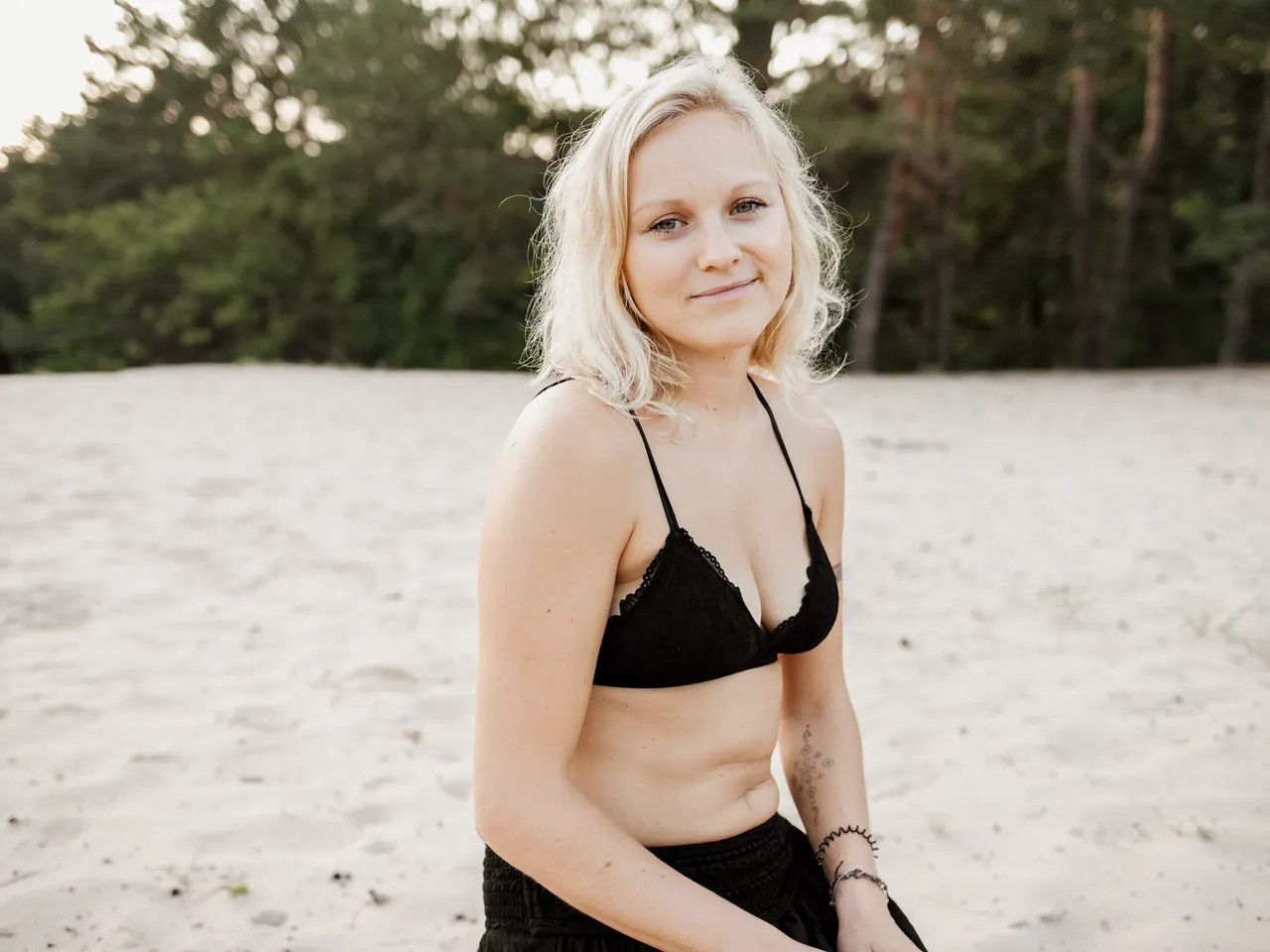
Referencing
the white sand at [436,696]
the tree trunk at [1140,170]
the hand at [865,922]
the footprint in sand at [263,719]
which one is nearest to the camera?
the hand at [865,922]

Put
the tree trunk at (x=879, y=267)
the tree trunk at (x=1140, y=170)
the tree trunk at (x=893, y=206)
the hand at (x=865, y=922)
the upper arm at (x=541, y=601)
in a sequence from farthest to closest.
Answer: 1. the tree trunk at (x=1140, y=170)
2. the tree trunk at (x=879, y=267)
3. the tree trunk at (x=893, y=206)
4. the hand at (x=865, y=922)
5. the upper arm at (x=541, y=601)

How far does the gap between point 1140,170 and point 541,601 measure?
56.5 ft

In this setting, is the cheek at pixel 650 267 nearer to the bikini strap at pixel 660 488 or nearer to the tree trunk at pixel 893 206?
the bikini strap at pixel 660 488

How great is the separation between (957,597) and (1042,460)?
3.48m

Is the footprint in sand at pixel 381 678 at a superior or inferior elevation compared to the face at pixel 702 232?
inferior

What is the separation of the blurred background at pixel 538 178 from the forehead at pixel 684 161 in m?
13.0

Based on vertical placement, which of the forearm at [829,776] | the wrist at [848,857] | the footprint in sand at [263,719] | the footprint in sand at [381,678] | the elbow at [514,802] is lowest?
the footprint in sand at [263,719]

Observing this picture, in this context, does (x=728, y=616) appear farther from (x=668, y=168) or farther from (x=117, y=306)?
(x=117, y=306)

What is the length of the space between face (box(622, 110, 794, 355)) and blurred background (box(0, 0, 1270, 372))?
42.6 ft

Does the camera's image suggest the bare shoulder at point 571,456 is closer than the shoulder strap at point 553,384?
Yes

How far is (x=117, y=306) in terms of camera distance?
72.3 feet

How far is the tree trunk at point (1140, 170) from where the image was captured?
15.3 metres

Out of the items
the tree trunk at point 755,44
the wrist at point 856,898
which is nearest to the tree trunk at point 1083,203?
the tree trunk at point 755,44

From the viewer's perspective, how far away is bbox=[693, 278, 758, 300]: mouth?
1388 mm
